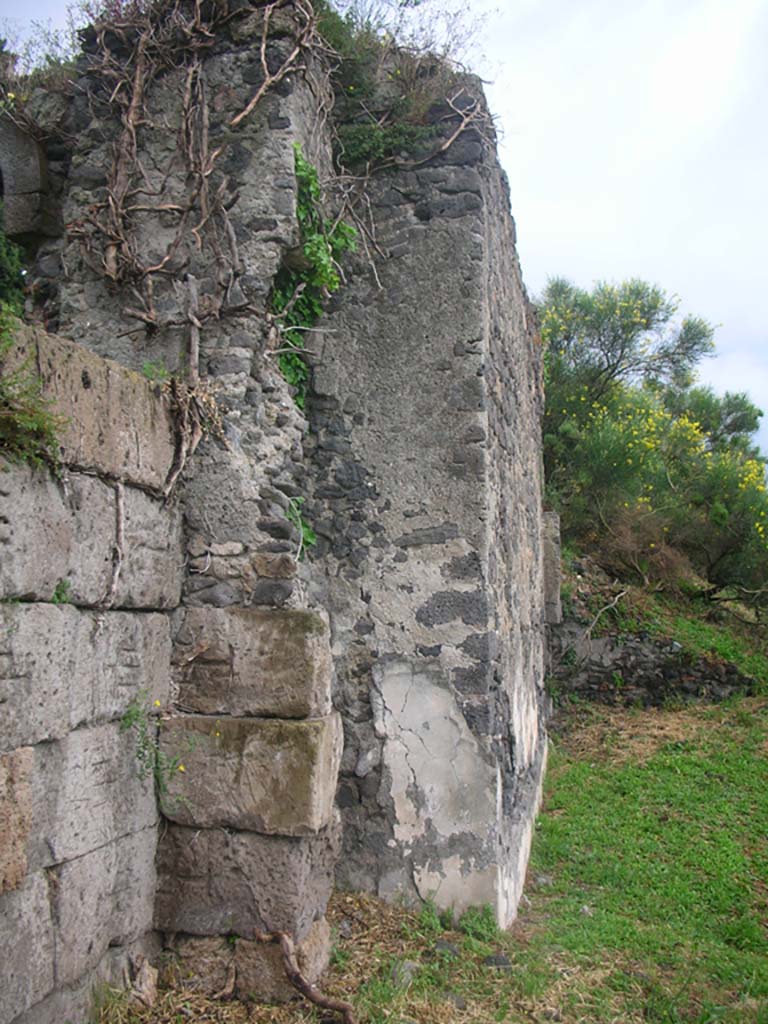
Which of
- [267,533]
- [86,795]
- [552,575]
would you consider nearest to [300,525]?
[267,533]

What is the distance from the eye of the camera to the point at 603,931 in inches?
183

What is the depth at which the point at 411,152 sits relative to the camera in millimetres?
4914

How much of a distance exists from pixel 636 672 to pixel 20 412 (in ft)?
26.9

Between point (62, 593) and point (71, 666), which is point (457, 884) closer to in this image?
point (71, 666)

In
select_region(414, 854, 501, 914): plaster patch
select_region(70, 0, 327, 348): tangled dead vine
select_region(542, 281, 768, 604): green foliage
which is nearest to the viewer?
select_region(70, 0, 327, 348): tangled dead vine

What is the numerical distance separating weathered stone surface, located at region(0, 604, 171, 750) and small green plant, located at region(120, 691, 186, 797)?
34 millimetres

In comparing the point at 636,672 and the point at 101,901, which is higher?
the point at 636,672

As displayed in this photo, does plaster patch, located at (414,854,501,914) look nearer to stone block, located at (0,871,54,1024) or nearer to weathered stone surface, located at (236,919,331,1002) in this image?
weathered stone surface, located at (236,919,331,1002)

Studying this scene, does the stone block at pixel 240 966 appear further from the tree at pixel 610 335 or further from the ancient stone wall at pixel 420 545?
the tree at pixel 610 335

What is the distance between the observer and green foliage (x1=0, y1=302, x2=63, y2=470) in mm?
2785

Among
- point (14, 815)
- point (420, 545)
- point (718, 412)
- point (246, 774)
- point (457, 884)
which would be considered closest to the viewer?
point (14, 815)

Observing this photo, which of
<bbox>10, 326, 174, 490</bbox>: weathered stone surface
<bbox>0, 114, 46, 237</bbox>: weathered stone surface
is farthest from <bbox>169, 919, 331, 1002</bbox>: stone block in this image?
<bbox>0, 114, 46, 237</bbox>: weathered stone surface

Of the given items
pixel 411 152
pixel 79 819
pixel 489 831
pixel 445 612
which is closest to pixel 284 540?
pixel 445 612

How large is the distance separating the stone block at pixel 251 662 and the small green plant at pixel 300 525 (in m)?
0.44
